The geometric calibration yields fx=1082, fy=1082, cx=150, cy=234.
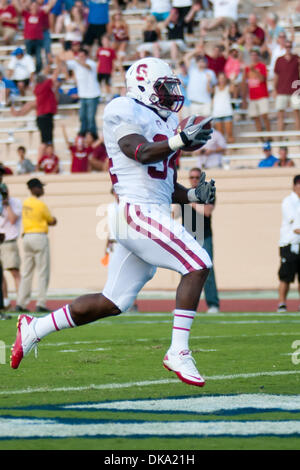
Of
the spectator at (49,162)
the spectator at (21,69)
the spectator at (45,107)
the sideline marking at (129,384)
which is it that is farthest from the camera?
the spectator at (21,69)

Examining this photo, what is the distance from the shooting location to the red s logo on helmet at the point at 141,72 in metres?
6.34

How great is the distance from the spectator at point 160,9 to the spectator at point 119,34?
601 millimetres

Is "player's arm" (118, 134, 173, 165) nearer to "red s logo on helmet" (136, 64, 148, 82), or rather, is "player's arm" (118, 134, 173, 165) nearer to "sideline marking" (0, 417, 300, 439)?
"red s logo on helmet" (136, 64, 148, 82)

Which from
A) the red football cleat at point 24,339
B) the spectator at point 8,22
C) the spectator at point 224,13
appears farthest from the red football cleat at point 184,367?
the spectator at point 8,22

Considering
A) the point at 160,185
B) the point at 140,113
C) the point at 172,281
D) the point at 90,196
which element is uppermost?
the point at 140,113

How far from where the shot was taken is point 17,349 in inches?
255

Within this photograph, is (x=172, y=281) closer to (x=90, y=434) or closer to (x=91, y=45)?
(x=91, y=45)

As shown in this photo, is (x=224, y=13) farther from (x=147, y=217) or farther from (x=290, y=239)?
(x=147, y=217)

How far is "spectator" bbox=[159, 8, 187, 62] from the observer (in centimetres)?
1931

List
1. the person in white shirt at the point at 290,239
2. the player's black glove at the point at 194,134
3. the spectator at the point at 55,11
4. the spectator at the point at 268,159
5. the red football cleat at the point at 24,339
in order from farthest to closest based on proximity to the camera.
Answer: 1. the spectator at the point at 55,11
2. the spectator at the point at 268,159
3. the person in white shirt at the point at 290,239
4. the red football cleat at the point at 24,339
5. the player's black glove at the point at 194,134

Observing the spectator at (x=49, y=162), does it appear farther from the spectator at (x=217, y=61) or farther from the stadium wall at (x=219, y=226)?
the spectator at (x=217, y=61)

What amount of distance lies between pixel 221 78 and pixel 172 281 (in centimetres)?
338

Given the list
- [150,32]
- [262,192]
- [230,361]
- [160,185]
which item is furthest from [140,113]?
[150,32]

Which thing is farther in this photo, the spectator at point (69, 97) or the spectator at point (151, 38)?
the spectator at point (69, 97)
